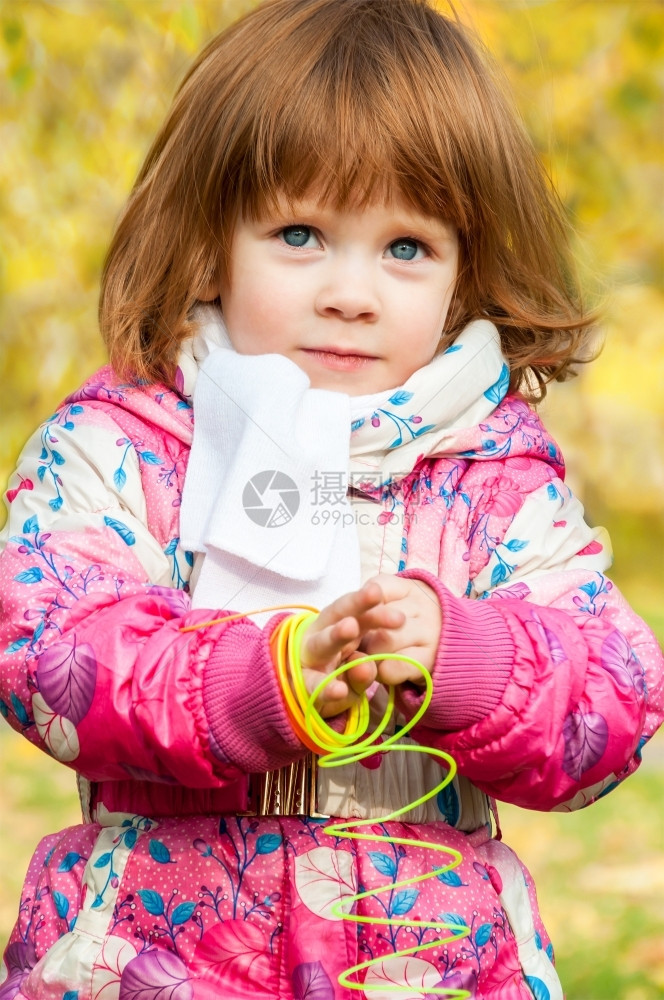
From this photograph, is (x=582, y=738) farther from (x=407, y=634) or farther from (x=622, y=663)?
(x=407, y=634)

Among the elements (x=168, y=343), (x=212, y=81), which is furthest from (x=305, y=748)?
(x=212, y=81)

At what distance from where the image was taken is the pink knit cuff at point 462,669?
1.33m

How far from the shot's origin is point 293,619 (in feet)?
4.31

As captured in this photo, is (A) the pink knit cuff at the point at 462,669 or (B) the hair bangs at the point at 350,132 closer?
(A) the pink knit cuff at the point at 462,669

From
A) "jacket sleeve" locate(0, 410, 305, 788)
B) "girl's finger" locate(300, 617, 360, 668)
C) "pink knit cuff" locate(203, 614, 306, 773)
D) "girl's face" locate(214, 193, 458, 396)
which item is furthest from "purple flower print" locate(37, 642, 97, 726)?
"girl's face" locate(214, 193, 458, 396)

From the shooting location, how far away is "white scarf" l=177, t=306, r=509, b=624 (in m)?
1.56

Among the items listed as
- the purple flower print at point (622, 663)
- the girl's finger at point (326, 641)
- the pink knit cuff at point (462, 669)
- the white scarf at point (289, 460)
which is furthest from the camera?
the white scarf at point (289, 460)

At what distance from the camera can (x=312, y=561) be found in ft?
5.11

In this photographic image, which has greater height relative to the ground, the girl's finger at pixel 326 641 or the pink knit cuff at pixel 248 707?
the girl's finger at pixel 326 641

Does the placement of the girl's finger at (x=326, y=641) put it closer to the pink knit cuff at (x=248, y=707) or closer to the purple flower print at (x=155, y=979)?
the pink knit cuff at (x=248, y=707)

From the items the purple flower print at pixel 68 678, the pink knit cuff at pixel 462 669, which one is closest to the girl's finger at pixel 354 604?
the pink knit cuff at pixel 462 669

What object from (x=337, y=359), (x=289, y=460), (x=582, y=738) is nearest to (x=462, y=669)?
(x=582, y=738)

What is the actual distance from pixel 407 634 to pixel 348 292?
1.65 ft

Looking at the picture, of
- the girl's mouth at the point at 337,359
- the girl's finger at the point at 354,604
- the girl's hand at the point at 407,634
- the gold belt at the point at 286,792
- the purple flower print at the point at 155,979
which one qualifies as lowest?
the purple flower print at the point at 155,979
